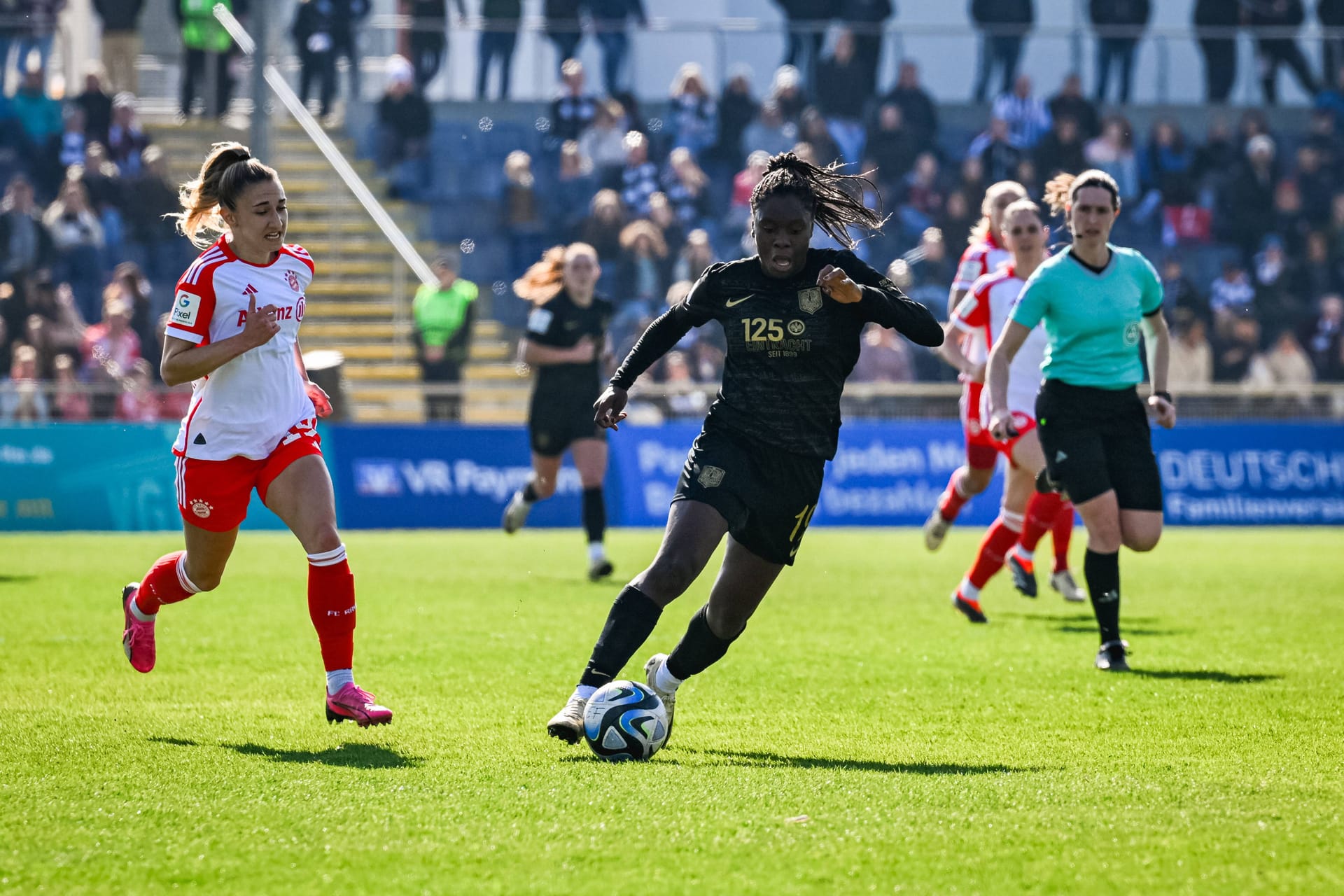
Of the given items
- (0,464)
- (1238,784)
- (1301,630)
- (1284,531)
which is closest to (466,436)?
(0,464)

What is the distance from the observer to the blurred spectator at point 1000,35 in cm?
2284

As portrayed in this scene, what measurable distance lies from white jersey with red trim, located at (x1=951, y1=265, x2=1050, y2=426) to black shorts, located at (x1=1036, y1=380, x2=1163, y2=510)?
2391 mm

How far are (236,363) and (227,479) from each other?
0.45 m

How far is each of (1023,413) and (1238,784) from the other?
5505 mm

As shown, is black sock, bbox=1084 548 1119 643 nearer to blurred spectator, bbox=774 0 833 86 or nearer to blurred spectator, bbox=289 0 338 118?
blurred spectator, bbox=774 0 833 86

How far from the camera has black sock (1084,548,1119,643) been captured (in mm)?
8312

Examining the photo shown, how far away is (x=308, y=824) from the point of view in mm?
4809

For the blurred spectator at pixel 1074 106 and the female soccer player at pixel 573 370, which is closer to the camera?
the female soccer player at pixel 573 370

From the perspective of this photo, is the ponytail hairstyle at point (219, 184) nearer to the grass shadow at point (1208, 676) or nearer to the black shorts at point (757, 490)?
Result: the black shorts at point (757, 490)

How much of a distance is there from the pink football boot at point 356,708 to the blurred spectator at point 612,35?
17242mm

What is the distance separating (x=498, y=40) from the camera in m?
22.8

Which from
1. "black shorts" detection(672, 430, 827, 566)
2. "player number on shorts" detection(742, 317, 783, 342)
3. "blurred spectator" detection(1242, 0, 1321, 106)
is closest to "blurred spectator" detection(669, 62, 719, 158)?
"blurred spectator" detection(1242, 0, 1321, 106)

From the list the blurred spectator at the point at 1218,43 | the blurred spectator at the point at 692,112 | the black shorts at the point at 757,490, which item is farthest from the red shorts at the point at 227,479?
the blurred spectator at the point at 1218,43

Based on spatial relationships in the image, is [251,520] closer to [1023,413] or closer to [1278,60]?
[1023,413]
